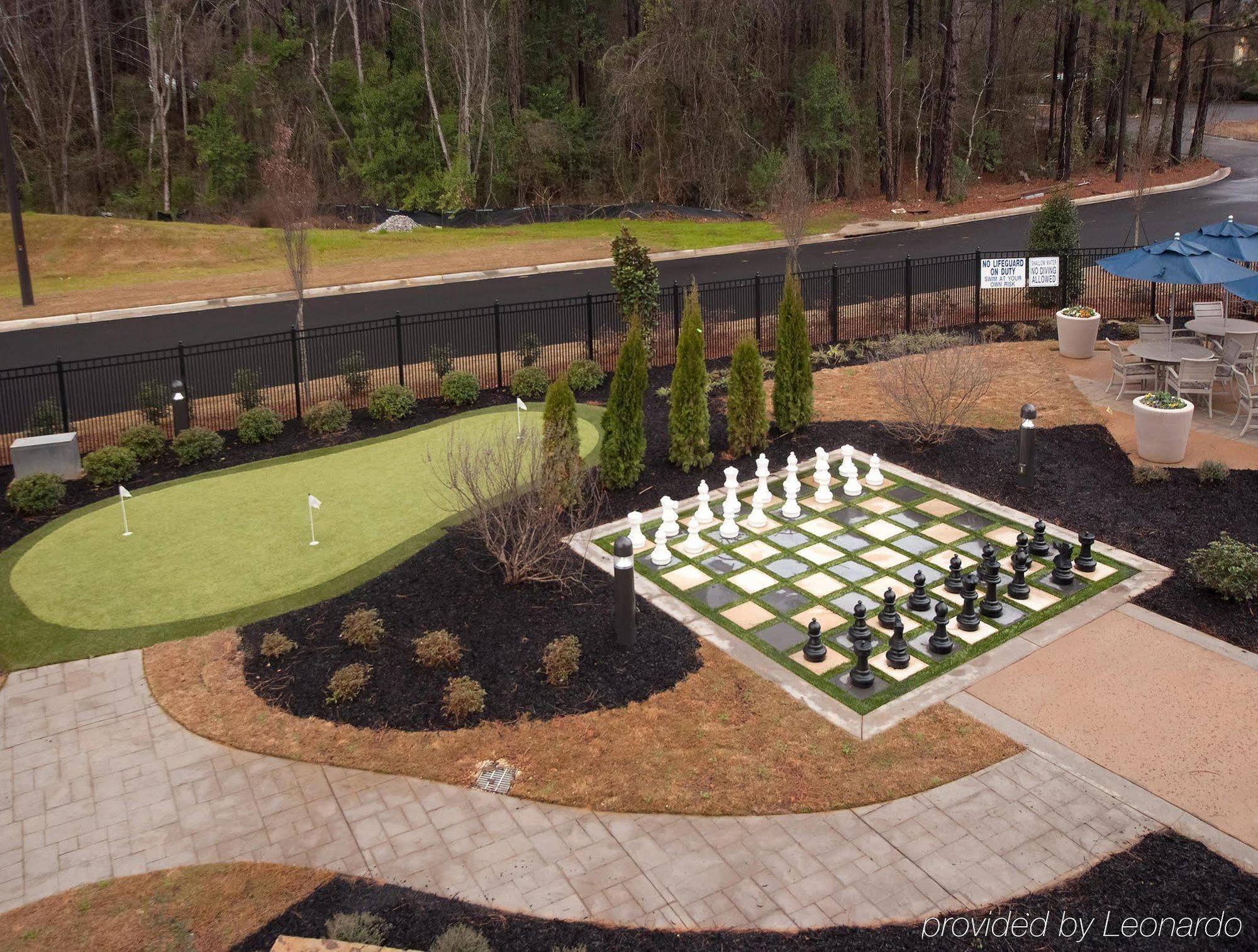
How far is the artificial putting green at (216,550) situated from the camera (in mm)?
10852

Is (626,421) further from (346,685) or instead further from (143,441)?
(143,441)

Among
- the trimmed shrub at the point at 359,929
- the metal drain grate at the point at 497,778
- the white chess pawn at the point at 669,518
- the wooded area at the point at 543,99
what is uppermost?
the wooded area at the point at 543,99

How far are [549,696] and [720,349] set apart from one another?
1216 centimetres

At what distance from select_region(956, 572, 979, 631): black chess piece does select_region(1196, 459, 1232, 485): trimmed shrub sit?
438 cm

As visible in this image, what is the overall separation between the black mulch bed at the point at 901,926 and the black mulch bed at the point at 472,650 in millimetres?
2206

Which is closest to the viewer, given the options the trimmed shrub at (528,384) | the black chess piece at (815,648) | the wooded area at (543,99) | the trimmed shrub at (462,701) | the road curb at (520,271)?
the trimmed shrub at (462,701)

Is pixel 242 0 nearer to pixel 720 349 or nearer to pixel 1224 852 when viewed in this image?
pixel 720 349

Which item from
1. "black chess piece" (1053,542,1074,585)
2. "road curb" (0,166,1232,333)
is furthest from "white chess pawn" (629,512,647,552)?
"road curb" (0,166,1232,333)

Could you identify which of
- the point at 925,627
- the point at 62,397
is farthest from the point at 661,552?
the point at 62,397

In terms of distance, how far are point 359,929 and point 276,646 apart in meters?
3.94

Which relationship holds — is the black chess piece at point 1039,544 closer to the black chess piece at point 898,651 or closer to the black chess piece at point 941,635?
the black chess piece at point 941,635

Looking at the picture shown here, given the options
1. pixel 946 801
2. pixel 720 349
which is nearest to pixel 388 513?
pixel 946 801

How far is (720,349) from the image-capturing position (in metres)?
20.6

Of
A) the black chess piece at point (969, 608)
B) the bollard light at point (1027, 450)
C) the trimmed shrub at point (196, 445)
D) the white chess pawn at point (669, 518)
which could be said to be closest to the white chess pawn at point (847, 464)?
the bollard light at point (1027, 450)
